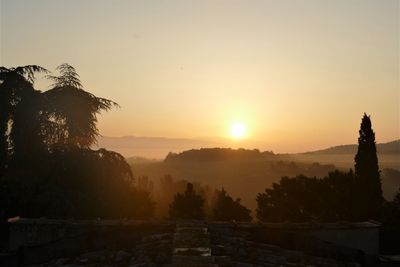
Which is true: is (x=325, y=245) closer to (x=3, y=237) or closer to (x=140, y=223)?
(x=140, y=223)

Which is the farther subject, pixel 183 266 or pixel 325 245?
pixel 325 245

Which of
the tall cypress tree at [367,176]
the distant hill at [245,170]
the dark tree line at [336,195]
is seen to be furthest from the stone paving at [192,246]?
the distant hill at [245,170]

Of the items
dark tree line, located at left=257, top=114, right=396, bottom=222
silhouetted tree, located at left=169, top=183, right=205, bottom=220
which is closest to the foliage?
dark tree line, located at left=257, top=114, right=396, bottom=222

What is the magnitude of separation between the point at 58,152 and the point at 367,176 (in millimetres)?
19449

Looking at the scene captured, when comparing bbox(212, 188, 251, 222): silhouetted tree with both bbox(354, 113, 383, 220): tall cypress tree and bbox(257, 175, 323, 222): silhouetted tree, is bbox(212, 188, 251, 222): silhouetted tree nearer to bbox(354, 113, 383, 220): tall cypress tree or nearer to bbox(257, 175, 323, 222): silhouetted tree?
bbox(257, 175, 323, 222): silhouetted tree

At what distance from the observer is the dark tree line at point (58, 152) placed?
78.4ft

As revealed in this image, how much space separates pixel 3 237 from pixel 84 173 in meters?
5.42

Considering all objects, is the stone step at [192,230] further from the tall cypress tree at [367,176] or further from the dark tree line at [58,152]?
the tall cypress tree at [367,176]

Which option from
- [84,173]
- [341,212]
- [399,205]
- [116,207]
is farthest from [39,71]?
[399,205]

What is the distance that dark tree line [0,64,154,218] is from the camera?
23.9 meters

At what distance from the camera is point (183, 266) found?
26.1 feet

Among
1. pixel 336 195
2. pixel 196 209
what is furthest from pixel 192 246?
pixel 196 209

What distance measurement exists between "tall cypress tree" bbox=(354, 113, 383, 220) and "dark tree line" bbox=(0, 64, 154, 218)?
14101 mm

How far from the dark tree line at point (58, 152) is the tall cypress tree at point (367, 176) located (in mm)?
14101
